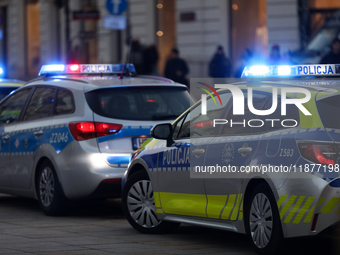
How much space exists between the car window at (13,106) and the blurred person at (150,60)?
1363 centimetres

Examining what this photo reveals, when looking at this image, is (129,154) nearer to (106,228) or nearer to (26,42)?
(106,228)

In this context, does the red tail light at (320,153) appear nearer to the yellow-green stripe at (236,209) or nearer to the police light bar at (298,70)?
the yellow-green stripe at (236,209)

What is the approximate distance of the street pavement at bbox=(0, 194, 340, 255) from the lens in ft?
19.5

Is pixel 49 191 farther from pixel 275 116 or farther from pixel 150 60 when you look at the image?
pixel 150 60

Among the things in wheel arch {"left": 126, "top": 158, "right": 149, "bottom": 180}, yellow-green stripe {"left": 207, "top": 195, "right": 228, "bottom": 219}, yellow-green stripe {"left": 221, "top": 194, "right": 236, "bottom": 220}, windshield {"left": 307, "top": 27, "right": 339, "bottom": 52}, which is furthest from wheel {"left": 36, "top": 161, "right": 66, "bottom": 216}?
windshield {"left": 307, "top": 27, "right": 339, "bottom": 52}

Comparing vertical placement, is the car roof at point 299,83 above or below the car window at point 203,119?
above

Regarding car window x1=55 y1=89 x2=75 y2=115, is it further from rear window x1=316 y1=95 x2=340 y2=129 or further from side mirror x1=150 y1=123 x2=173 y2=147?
rear window x1=316 y1=95 x2=340 y2=129

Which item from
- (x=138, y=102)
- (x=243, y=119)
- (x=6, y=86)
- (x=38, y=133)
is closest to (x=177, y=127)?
(x=243, y=119)

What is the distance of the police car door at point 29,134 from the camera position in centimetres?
846

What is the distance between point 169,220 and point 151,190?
0.41m

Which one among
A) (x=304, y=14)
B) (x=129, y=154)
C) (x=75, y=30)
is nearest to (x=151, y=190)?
(x=129, y=154)

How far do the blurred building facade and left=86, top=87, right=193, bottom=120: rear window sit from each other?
9.19 metres

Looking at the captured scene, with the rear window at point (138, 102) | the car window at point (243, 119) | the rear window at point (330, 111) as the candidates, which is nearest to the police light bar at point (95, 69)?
the rear window at point (138, 102)

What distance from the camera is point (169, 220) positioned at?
6.62 m
